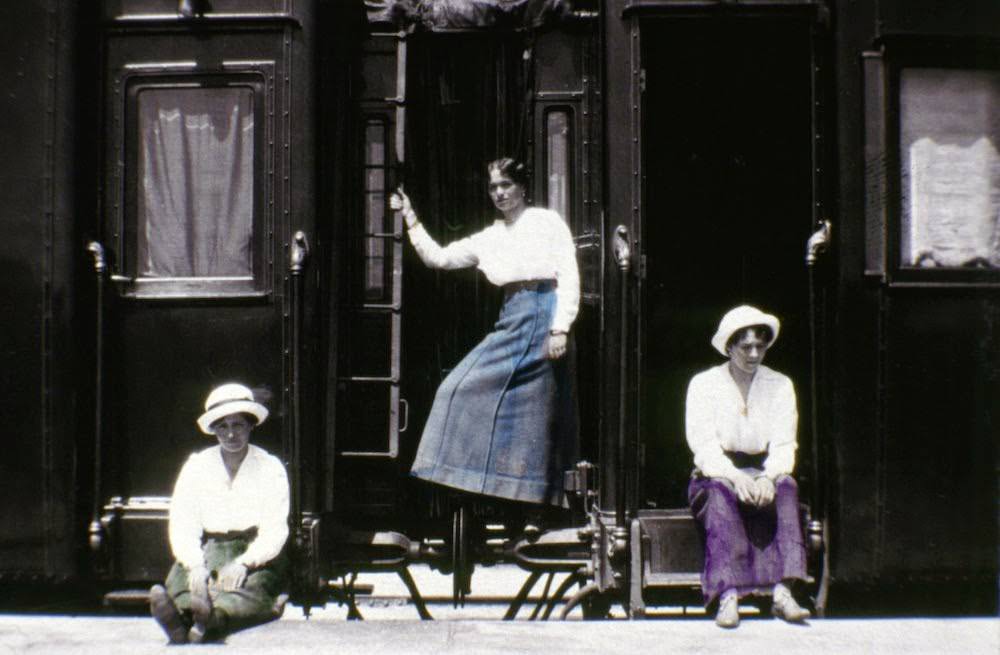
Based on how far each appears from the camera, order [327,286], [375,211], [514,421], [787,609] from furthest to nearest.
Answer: [375,211] < [514,421] < [327,286] < [787,609]

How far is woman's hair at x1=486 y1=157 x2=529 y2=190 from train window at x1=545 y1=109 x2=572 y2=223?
0.30 meters

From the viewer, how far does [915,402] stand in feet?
17.7

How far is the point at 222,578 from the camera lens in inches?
195

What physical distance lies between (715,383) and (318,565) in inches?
83.4

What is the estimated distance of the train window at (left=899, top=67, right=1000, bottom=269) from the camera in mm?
5453

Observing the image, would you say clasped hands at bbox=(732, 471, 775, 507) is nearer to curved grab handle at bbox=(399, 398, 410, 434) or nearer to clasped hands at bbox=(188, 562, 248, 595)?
curved grab handle at bbox=(399, 398, 410, 434)

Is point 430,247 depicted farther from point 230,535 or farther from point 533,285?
point 230,535

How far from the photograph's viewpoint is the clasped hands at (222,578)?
4.84 metres

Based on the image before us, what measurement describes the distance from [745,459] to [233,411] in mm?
2452

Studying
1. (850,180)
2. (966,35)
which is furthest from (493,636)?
(966,35)

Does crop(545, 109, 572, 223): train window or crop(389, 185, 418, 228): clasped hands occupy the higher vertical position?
crop(545, 109, 572, 223): train window

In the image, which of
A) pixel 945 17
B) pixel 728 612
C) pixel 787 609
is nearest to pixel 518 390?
pixel 728 612

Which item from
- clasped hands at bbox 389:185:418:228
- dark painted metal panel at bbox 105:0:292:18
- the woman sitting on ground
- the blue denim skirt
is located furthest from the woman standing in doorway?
dark painted metal panel at bbox 105:0:292:18

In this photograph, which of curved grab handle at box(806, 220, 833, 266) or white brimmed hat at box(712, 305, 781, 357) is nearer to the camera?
curved grab handle at box(806, 220, 833, 266)
